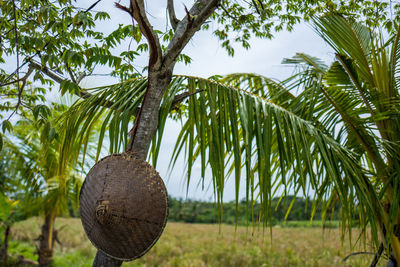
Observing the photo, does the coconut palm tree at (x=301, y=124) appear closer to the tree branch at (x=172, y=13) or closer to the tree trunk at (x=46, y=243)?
the tree branch at (x=172, y=13)

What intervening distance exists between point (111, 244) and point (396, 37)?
263 centimetres

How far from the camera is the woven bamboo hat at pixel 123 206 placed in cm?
130

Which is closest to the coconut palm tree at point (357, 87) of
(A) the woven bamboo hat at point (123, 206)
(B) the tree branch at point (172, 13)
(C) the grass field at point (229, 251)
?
(B) the tree branch at point (172, 13)

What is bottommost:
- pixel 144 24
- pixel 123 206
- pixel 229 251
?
pixel 229 251

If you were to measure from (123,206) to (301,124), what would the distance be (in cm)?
106

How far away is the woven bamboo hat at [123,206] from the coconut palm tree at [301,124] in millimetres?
301

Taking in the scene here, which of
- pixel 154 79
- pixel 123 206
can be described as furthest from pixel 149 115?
pixel 123 206

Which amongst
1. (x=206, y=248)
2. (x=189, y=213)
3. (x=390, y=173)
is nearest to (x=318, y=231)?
(x=206, y=248)

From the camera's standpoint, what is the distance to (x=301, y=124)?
5.90 feet

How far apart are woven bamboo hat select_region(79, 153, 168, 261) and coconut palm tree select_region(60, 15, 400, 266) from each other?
30 centimetres

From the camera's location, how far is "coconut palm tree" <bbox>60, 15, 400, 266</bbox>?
1.67 m

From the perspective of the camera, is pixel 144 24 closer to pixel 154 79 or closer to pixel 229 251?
pixel 154 79

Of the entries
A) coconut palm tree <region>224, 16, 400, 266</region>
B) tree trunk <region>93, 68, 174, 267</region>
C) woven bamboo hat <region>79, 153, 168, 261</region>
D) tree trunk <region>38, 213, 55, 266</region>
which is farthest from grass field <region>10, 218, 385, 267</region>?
woven bamboo hat <region>79, 153, 168, 261</region>

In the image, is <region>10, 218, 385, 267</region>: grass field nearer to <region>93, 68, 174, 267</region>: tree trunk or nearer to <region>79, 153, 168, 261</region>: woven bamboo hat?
<region>93, 68, 174, 267</region>: tree trunk
